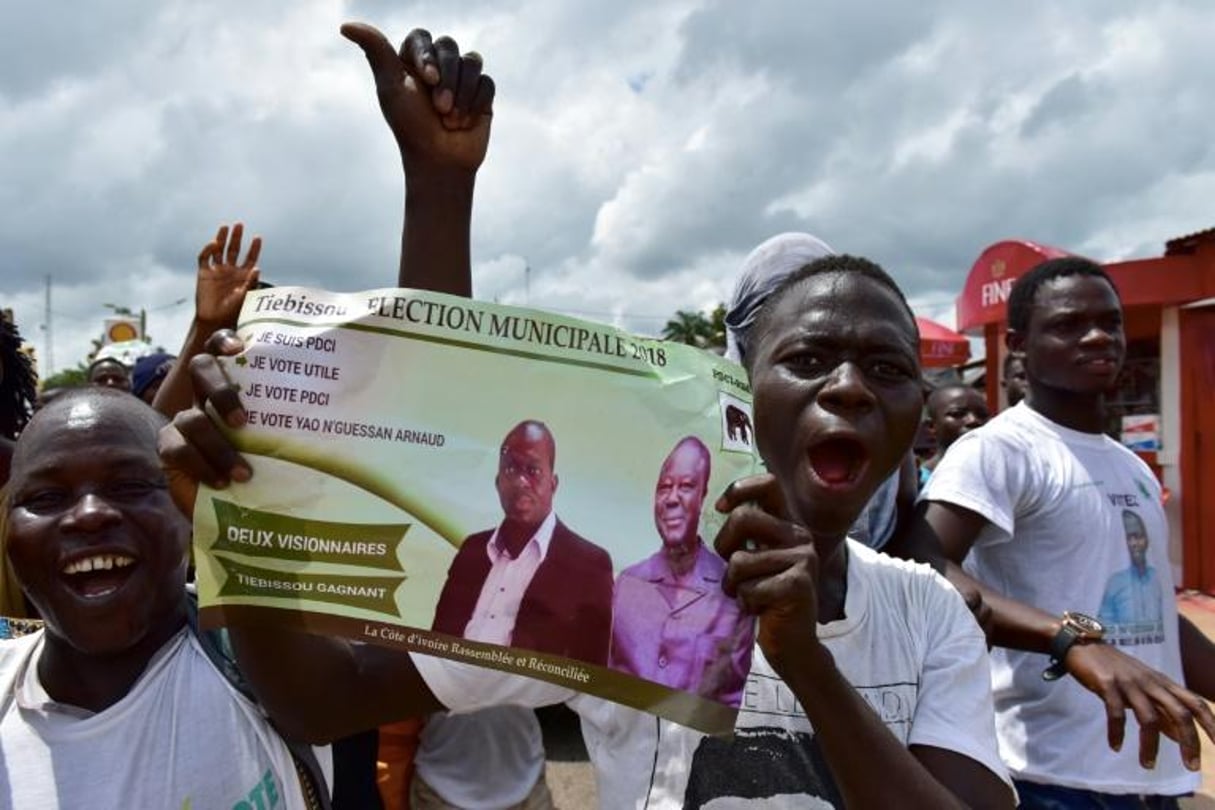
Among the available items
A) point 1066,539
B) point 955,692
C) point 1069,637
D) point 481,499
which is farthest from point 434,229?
point 1066,539

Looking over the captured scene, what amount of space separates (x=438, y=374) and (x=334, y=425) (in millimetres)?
137

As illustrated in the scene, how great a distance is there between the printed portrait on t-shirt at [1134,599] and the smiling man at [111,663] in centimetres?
209

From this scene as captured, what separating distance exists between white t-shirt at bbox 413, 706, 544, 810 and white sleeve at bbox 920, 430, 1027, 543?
4.74 feet

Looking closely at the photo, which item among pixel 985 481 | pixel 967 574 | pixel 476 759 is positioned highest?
pixel 985 481

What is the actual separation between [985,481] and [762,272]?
95 cm

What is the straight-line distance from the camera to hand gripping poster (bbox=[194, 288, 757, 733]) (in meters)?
1.15

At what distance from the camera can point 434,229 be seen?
149 cm

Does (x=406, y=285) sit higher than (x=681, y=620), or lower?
higher

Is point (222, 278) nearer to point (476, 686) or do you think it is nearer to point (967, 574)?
point (476, 686)

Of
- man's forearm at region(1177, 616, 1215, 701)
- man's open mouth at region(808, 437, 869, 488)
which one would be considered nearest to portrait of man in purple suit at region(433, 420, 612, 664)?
man's open mouth at region(808, 437, 869, 488)

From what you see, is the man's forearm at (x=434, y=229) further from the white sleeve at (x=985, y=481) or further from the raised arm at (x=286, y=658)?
the white sleeve at (x=985, y=481)

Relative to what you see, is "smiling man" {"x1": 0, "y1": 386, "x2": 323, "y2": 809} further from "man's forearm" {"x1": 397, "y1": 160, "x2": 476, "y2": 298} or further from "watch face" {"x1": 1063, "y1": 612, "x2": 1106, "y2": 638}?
"watch face" {"x1": 1063, "y1": 612, "x2": 1106, "y2": 638}

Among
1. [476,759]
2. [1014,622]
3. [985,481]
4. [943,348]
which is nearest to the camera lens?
[1014,622]

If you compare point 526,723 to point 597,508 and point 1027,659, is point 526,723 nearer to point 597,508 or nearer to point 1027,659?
point 1027,659
